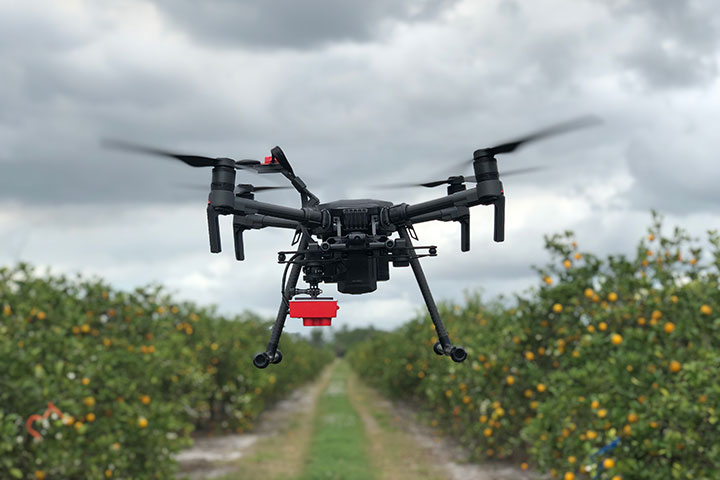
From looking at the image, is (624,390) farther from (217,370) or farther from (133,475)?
(217,370)

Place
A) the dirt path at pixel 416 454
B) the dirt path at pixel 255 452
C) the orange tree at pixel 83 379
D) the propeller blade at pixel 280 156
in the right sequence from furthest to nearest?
the dirt path at pixel 255 452
the dirt path at pixel 416 454
the orange tree at pixel 83 379
the propeller blade at pixel 280 156

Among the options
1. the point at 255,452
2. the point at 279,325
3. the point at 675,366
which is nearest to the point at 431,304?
the point at 279,325

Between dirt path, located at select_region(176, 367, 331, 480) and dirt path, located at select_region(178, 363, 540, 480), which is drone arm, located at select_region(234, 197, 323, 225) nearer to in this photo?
dirt path, located at select_region(178, 363, 540, 480)

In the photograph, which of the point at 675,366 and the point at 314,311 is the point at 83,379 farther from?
the point at 314,311

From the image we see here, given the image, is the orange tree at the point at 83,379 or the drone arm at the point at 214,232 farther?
the orange tree at the point at 83,379

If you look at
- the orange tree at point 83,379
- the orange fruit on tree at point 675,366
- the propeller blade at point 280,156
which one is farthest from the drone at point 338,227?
the orange fruit on tree at point 675,366

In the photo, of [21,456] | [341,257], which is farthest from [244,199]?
[21,456]

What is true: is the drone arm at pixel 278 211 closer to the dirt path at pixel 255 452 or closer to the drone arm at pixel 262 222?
the drone arm at pixel 262 222
